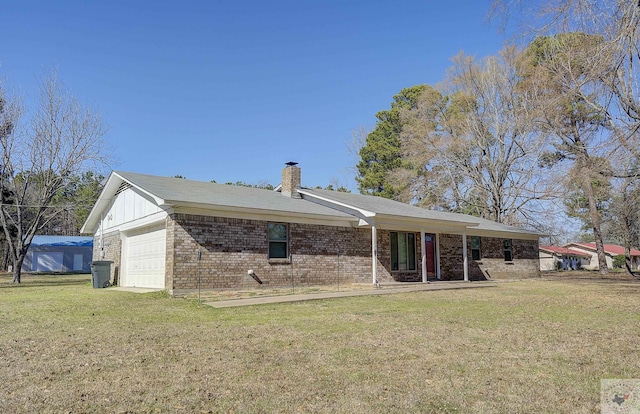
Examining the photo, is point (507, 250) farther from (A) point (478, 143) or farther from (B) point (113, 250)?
(B) point (113, 250)

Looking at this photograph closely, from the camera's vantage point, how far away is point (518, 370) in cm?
484

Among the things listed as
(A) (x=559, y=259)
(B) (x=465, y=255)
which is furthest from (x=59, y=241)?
(A) (x=559, y=259)

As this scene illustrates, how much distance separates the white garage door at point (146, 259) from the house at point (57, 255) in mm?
30370

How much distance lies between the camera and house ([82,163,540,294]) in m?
13.6

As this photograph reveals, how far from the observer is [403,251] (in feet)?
62.4

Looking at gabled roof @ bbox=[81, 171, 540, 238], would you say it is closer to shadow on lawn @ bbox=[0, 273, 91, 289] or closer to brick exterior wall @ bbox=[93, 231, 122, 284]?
brick exterior wall @ bbox=[93, 231, 122, 284]

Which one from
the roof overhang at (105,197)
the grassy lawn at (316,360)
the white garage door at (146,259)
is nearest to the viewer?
the grassy lawn at (316,360)

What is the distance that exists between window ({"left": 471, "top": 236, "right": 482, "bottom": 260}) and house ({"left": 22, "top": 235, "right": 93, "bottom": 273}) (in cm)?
3751

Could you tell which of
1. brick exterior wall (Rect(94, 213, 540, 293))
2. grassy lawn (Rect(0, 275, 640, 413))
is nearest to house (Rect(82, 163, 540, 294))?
brick exterior wall (Rect(94, 213, 540, 293))

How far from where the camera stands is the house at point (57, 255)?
43688mm

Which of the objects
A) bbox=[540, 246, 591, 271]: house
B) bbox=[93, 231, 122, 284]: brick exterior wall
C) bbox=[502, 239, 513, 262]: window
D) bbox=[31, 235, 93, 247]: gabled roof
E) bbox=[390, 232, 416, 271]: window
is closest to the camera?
bbox=[390, 232, 416, 271]: window

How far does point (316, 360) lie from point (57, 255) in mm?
46900

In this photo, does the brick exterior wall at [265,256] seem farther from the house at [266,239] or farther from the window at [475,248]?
the window at [475,248]

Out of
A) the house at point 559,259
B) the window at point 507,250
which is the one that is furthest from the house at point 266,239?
the house at point 559,259
